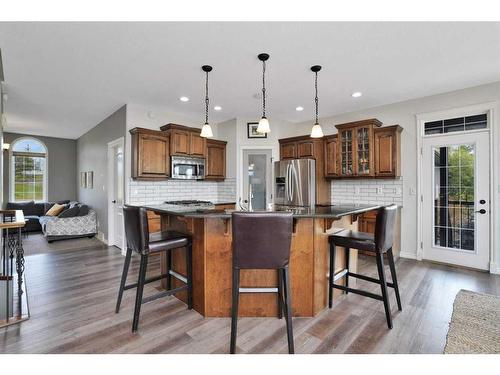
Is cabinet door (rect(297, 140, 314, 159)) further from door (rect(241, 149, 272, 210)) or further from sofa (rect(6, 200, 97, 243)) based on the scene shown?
sofa (rect(6, 200, 97, 243))

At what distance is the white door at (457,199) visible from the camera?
360cm

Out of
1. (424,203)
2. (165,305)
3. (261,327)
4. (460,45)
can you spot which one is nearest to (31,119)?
(165,305)

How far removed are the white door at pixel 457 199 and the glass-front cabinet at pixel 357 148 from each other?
2.63 ft

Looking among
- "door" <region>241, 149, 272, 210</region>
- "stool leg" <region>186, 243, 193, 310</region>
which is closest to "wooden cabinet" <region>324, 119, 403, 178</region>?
"door" <region>241, 149, 272, 210</region>

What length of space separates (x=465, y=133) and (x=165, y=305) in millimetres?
4576

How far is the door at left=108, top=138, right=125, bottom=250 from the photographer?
15.8 feet

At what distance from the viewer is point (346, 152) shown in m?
4.63

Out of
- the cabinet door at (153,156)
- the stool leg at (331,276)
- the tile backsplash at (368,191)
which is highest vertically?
the cabinet door at (153,156)

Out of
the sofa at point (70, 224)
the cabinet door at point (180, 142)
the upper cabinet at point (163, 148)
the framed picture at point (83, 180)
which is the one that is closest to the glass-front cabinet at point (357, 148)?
the upper cabinet at point (163, 148)

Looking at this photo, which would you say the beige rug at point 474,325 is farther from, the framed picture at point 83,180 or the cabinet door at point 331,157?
the framed picture at point 83,180

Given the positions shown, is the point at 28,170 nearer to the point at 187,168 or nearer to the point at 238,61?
the point at 187,168

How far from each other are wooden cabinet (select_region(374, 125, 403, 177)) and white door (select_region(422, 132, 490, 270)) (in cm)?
39

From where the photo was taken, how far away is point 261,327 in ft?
7.00

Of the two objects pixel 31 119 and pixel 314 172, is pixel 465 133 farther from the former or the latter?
pixel 31 119
